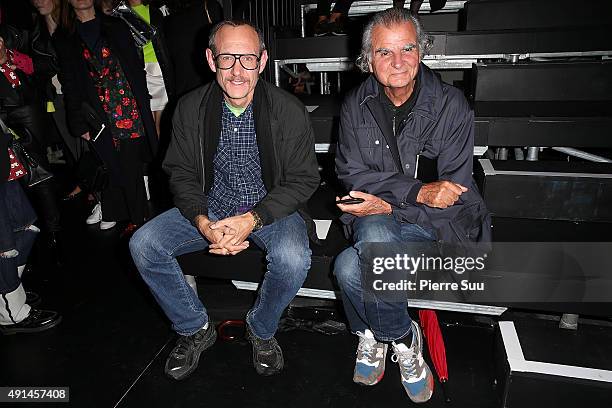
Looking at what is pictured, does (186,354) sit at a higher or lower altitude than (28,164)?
lower

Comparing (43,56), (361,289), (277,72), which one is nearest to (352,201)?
(361,289)

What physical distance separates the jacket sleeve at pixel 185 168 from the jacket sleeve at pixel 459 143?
103 centimetres

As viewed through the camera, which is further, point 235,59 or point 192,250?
point 192,250

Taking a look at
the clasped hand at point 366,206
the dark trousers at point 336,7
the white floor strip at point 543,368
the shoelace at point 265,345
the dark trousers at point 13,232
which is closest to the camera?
the white floor strip at point 543,368

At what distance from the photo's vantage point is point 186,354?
199 centimetres

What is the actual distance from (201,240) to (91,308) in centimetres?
96

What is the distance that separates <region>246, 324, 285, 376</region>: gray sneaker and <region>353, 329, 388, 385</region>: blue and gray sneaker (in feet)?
1.10

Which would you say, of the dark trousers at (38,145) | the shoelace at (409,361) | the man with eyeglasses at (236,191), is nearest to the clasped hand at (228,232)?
the man with eyeglasses at (236,191)

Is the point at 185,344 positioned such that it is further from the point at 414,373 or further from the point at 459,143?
the point at 459,143

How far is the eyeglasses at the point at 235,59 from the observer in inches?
72.5

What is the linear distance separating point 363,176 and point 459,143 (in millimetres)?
403

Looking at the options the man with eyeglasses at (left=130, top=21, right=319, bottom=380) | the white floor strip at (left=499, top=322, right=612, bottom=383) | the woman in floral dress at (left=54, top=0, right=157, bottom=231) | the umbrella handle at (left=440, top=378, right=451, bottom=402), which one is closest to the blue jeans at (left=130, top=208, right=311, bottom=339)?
the man with eyeglasses at (left=130, top=21, right=319, bottom=380)

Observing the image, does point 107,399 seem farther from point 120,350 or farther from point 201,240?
point 201,240

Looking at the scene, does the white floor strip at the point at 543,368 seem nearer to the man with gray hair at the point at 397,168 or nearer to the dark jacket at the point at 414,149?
the man with gray hair at the point at 397,168
